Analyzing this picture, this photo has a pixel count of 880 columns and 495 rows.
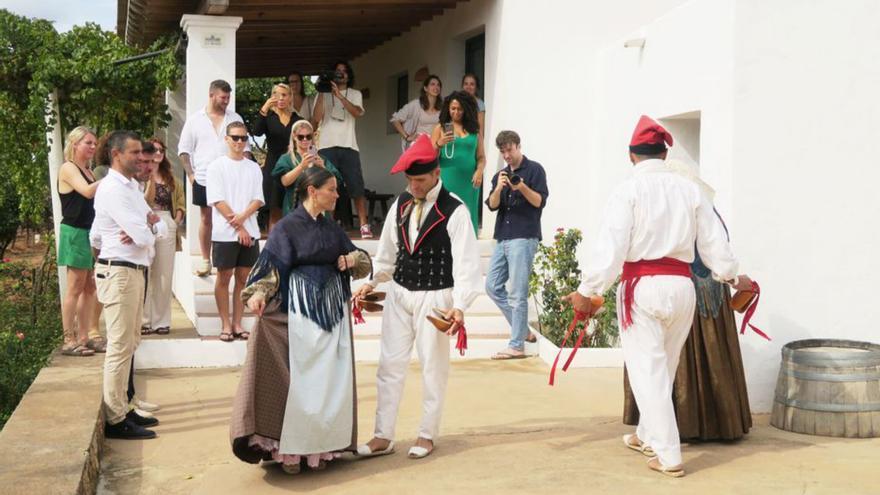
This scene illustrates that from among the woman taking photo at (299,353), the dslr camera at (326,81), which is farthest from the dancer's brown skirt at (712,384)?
the dslr camera at (326,81)

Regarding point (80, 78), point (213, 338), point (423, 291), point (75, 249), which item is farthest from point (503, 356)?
point (80, 78)

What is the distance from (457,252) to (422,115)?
5537 mm

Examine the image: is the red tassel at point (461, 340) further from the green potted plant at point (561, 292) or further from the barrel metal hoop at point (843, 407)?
the green potted plant at point (561, 292)

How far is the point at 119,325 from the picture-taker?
20.4 ft

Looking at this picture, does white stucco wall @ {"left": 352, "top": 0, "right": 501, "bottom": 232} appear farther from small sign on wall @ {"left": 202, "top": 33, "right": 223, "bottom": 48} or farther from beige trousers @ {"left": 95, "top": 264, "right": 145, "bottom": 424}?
beige trousers @ {"left": 95, "top": 264, "right": 145, "bottom": 424}

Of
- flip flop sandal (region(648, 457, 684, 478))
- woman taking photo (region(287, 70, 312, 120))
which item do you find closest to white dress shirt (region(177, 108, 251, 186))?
woman taking photo (region(287, 70, 312, 120))

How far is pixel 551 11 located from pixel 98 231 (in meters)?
5.89

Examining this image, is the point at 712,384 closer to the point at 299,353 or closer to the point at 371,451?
the point at 371,451

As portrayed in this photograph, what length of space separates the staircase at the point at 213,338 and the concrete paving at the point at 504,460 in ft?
3.23

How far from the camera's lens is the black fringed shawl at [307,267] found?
18.2ft

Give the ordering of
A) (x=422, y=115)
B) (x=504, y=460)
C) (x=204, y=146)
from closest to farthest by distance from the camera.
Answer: (x=504, y=460) < (x=204, y=146) < (x=422, y=115)

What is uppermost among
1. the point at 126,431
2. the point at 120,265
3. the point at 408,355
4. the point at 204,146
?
the point at 204,146

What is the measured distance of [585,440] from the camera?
6.28 meters

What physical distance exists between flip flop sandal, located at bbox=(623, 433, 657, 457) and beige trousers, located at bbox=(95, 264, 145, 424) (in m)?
2.99
